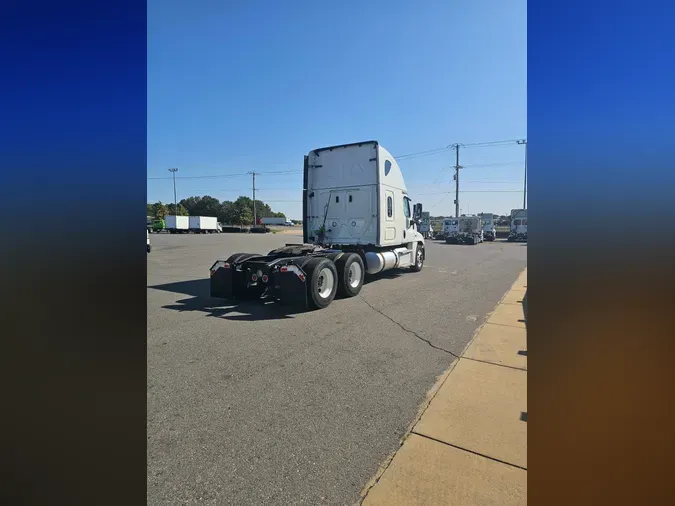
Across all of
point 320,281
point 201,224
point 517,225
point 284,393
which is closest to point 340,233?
point 320,281

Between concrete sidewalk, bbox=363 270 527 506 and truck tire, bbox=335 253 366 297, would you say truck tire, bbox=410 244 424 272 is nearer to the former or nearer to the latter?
truck tire, bbox=335 253 366 297

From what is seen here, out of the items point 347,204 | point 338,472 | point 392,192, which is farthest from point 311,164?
point 338,472

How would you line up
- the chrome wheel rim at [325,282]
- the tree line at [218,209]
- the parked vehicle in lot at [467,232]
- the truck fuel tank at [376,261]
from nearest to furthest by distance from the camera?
the chrome wheel rim at [325,282]
the truck fuel tank at [376,261]
the parked vehicle in lot at [467,232]
the tree line at [218,209]

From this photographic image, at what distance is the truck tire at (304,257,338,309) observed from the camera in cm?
738

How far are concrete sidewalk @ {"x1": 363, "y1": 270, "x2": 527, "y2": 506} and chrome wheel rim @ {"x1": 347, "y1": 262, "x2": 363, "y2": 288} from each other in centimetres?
480

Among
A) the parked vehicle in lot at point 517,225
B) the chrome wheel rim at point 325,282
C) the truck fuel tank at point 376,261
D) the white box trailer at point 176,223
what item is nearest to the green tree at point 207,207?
the white box trailer at point 176,223

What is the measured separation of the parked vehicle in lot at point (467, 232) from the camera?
35.0 meters

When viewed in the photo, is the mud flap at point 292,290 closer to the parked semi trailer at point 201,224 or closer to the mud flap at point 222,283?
the mud flap at point 222,283

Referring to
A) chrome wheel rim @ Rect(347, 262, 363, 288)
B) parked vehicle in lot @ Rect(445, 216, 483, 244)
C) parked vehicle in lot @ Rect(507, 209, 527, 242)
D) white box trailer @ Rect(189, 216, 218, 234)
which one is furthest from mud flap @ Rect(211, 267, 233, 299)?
white box trailer @ Rect(189, 216, 218, 234)

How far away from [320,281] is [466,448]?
5460 millimetres

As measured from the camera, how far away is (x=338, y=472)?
96.4 inches

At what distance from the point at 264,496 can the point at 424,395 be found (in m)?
1.86
